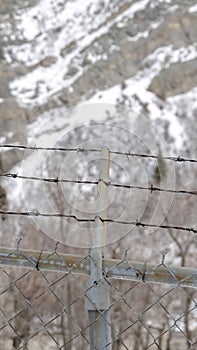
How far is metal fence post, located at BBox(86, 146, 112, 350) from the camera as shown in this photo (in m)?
1.42

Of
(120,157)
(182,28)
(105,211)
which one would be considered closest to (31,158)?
(120,157)

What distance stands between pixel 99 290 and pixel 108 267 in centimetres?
6

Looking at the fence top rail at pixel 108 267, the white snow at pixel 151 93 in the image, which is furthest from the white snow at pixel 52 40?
the fence top rail at pixel 108 267

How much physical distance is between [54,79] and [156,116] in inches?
469

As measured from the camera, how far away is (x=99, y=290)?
1.42 m

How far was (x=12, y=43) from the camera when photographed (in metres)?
45.1

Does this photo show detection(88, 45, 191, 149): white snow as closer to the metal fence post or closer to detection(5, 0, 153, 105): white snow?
detection(5, 0, 153, 105): white snow

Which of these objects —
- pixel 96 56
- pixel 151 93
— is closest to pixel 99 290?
pixel 151 93

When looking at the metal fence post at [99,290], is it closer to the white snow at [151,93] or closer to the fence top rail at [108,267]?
the fence top rail at [108,267]

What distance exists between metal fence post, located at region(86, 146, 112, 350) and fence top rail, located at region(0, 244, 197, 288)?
0.06ft

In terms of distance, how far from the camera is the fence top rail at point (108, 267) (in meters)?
1.36

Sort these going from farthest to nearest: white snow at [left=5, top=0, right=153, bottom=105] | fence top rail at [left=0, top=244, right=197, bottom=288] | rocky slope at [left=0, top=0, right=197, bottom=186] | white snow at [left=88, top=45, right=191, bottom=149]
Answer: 1. white snow at [left=5, top=0, right=153, bottom=105]
2. rocky slope at [left=0, top=0, right=197, bottom=186]
3. white snow at [left=88, top=45, right=191, bottom=149]
4. fence top rail at [left=0, top=244, right=197, bottom=288]

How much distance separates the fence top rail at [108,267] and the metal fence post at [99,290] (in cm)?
2

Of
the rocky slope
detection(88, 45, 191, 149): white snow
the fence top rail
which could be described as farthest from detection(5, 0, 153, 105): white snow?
the fence top rail
